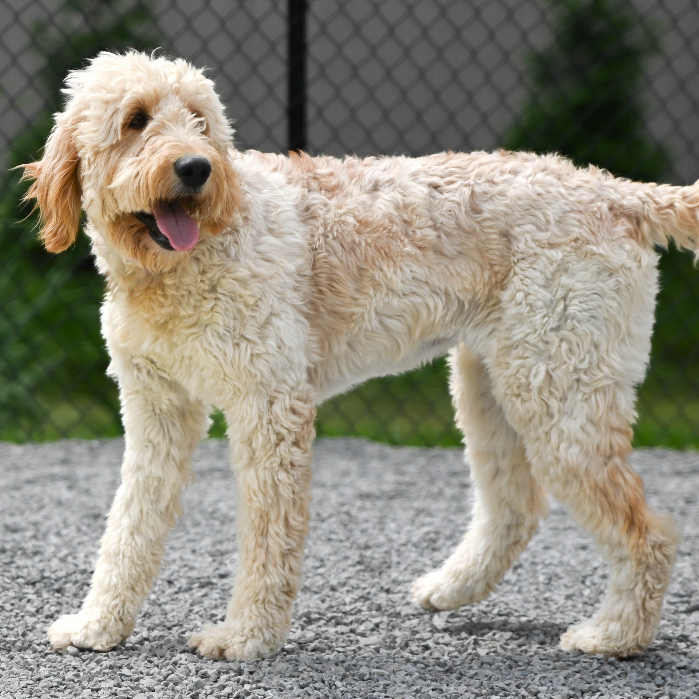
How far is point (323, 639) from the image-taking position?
11.0ft

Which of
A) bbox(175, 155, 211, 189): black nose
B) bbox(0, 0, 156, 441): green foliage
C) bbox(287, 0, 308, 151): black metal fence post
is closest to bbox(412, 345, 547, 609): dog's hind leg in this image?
bbox(175, 155, 211, 189): black nose

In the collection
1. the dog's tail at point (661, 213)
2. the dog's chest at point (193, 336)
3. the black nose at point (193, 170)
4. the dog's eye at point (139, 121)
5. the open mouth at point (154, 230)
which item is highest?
the dog's eye at point (139, 121)

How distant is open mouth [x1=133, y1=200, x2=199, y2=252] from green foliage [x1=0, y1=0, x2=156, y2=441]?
3.46m

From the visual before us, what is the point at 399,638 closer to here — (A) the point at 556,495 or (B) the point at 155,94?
(A) the point at 556,495

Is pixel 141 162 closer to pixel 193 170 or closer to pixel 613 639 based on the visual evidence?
pixel 193 170

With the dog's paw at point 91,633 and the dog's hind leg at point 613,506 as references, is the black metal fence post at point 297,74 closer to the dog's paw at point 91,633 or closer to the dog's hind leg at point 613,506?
the dog's hind leg at point 613,506

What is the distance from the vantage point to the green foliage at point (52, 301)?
6215mm

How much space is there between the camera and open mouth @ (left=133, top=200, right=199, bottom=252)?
2.81m

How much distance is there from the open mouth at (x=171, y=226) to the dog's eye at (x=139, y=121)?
245mm

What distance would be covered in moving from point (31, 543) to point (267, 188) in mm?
2109

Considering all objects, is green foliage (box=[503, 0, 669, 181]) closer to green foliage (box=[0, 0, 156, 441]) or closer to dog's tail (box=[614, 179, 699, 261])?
green foliage (box=[0, 0, 156, 441])

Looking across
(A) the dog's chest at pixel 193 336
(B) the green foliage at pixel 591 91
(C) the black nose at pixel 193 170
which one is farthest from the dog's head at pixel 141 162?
(B) the green foliage at pixel 591 91

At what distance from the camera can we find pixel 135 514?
10.5ft

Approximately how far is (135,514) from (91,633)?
42 centimetres
